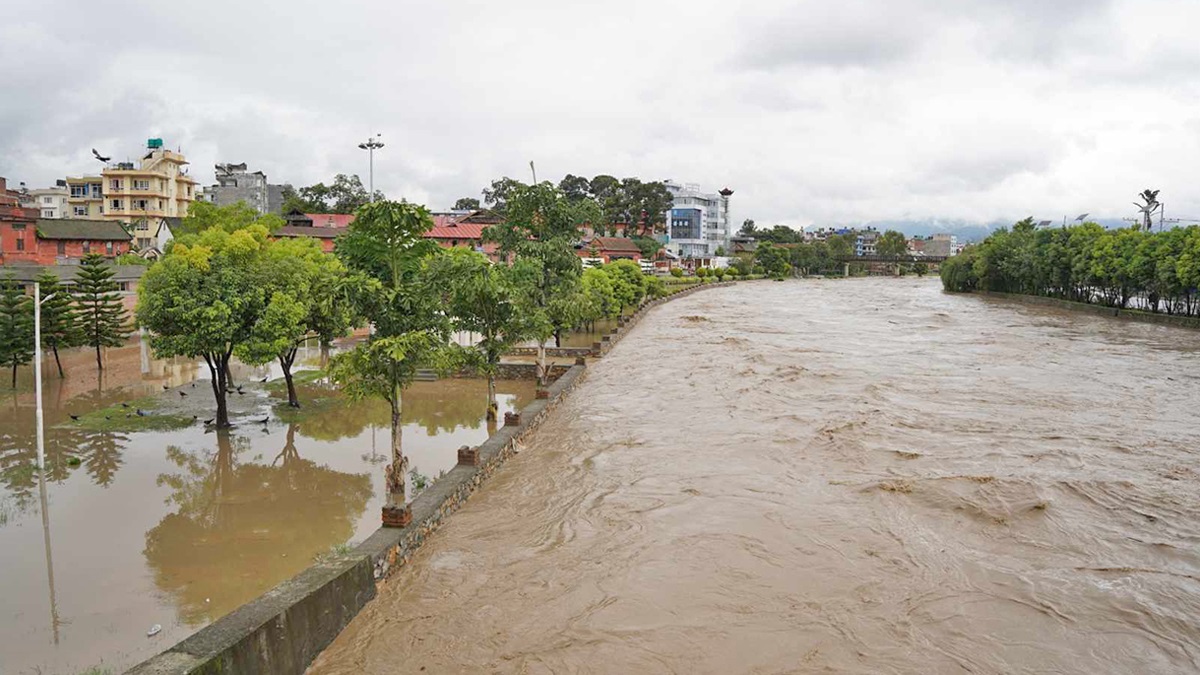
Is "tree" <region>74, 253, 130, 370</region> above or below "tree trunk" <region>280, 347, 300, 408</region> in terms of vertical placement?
above

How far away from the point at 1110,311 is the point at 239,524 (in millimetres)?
48522

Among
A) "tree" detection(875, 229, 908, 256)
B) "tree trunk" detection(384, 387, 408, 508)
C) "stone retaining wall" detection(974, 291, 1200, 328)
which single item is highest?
"tree" detection(875, 229, 908, 256)

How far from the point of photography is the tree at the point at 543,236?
1966 cm

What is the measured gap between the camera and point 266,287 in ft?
54.6

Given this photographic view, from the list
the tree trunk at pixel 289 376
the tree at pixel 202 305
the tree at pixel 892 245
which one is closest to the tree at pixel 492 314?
the tree at pixel 202 305

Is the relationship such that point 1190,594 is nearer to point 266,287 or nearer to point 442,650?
point 442,650

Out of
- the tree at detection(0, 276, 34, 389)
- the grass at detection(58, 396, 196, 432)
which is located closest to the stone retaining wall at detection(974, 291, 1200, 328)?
the grass at detection(58, 396, 196, 432)

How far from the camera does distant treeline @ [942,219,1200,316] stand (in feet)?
124

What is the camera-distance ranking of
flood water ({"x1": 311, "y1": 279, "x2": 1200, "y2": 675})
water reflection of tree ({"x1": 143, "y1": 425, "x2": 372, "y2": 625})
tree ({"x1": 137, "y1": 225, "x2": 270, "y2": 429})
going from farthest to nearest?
tree ({"x1": 137, "y1": 225, "x2": 270, "y2": 429}) → water reflection of tree ({"x1": 143, "y1": 425, "x2": 372, "y2": 625}) → flood water ({"x1": 311, "y1": 279, "x2": 1200, "y2": 675})

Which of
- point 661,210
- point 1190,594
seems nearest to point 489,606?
point 1190,594

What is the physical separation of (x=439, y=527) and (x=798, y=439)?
8275 mm

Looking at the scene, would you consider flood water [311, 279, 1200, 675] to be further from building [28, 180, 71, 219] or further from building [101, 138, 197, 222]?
building [28, 180, 71, 219]

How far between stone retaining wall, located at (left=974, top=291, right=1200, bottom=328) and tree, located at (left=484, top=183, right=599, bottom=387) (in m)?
34.4

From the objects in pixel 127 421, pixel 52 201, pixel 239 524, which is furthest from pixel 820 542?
pixel 52 201
